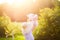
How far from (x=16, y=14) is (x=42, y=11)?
56 cm

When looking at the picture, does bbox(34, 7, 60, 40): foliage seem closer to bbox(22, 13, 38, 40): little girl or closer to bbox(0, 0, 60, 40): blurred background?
bbox(0, 0, 60, 40): blurred background

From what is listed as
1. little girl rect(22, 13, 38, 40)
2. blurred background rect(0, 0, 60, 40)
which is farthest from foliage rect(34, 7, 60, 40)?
little girl rect(22, 13, 38, 40)

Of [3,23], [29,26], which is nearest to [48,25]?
[29,26]

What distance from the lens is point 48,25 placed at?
14.3 ft

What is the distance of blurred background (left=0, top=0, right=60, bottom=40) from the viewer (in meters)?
4.23

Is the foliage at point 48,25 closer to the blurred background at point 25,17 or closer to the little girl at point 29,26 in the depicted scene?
the blurred background at point 25,17

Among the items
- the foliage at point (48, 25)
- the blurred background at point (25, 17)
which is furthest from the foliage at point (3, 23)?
the foliage at point (48, 25)

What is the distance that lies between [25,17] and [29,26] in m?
0.23

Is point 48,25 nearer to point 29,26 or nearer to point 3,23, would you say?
point 29,26

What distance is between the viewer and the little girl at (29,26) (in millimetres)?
4094

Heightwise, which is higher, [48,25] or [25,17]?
[25,17]

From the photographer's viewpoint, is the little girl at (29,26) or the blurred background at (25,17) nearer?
the little girl at (29,26)

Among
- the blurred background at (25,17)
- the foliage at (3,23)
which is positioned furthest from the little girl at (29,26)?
the foliage at (3,23)

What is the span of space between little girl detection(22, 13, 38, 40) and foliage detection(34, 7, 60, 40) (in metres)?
0.15
